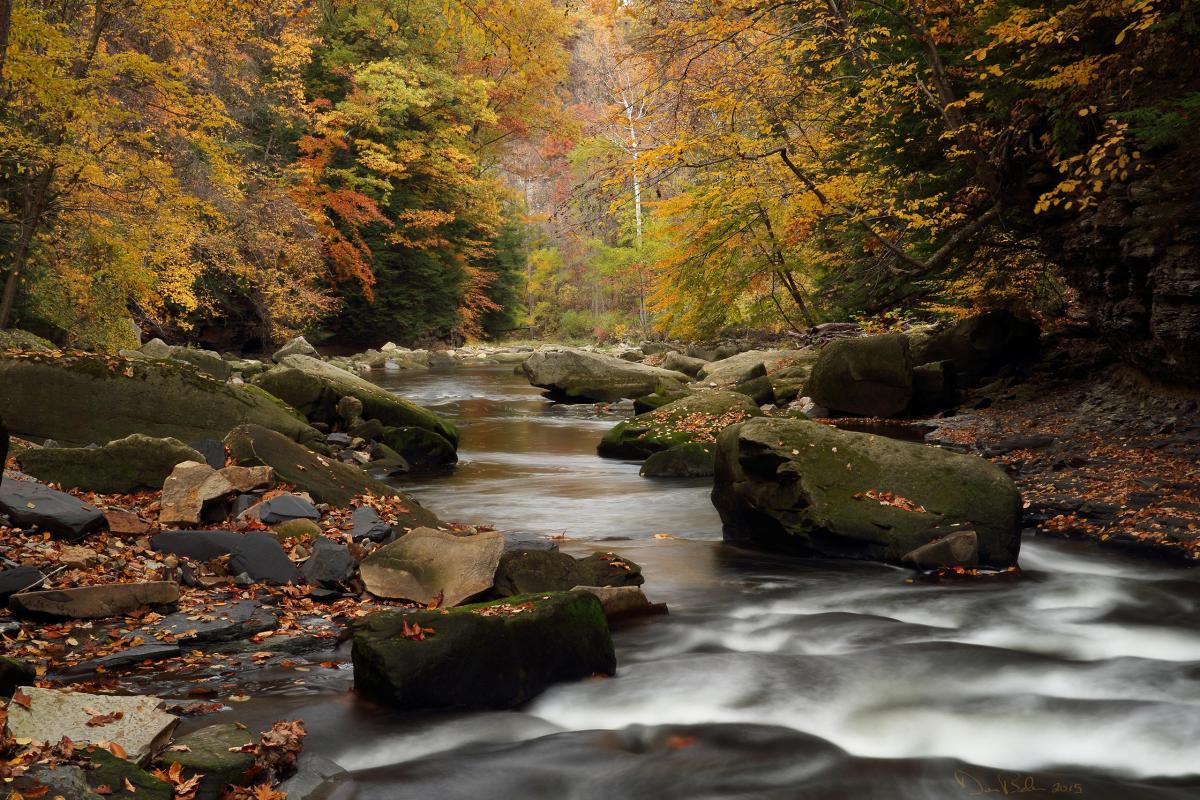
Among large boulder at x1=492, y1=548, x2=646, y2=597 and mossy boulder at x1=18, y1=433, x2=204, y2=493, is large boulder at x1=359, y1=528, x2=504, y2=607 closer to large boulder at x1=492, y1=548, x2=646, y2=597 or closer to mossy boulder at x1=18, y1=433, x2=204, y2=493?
large boulder at x1=492, y1=548, x2=646, y2=597

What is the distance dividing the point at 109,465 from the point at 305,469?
1536mm

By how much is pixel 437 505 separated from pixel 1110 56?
8.06 meters

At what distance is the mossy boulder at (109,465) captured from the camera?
7055 mm

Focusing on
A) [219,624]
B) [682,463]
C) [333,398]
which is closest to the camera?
[219,624]

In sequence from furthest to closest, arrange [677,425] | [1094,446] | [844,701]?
[677,425]
[1094,446]
[844,701]

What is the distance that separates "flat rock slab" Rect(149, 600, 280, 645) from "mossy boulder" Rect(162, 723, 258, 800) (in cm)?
149

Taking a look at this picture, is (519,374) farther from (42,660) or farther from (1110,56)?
(42,660)

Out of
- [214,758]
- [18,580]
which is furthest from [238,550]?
[214,758]

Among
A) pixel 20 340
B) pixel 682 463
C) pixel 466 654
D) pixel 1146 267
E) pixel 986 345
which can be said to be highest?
pixel 1146 267

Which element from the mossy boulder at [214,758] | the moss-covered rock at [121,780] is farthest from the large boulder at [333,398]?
the moss-covered rock at [121,780]

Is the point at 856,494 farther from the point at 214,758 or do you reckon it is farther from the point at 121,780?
the point at 121,780

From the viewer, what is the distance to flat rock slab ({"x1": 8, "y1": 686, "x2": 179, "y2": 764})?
336cm

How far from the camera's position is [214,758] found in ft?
12.0

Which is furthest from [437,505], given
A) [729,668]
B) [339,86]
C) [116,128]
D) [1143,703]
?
[339,86]
